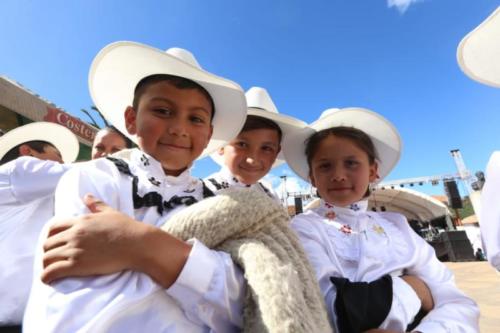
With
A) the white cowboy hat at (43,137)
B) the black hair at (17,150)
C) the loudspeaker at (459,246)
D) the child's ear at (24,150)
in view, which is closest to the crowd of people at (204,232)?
the child's ear at (24,150)

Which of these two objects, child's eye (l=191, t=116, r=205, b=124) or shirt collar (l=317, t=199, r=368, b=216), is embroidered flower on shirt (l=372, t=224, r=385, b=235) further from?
child's eye (l=191, t=116, r=205, b=124)

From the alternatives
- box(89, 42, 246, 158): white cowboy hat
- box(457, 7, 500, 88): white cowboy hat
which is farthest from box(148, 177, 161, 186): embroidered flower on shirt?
box(457, 7, 500, 88): white cowboy hat

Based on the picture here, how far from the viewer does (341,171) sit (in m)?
1.40

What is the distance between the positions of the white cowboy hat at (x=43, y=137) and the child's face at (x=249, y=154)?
2.07 m

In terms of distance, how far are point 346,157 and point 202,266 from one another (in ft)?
3.40

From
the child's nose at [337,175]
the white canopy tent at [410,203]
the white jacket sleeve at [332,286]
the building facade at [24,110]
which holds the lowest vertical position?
the white jacket sleeve at [332,286]

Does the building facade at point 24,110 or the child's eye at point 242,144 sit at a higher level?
the building facade at point 24,110

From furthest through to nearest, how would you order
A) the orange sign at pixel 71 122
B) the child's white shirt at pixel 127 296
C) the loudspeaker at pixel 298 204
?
the loudspeaker at pixel 298 204
the orange sign at pixel 71 122
the child's white shirt at pixel 127 296

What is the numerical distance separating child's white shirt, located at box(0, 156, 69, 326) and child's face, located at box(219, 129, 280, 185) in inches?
38.6

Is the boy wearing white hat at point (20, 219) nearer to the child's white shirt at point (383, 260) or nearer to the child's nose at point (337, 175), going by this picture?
the child's white shirt at point (383, 260)

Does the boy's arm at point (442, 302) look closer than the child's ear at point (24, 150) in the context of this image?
Yes

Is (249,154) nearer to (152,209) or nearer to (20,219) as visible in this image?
(152,209)

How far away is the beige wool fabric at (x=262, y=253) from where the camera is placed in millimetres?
591

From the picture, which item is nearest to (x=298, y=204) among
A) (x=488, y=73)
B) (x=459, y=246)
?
(x=459, y=246)
